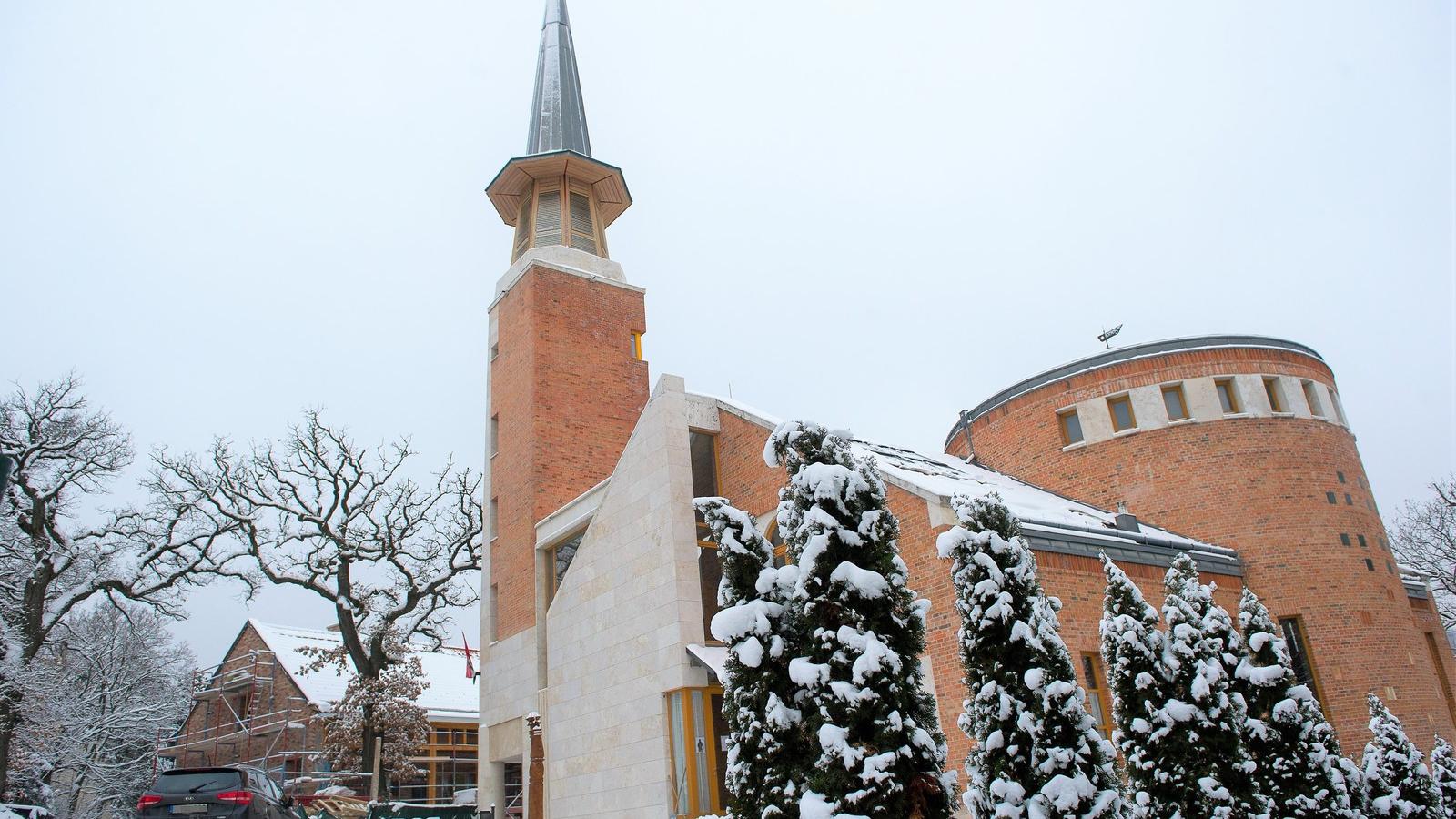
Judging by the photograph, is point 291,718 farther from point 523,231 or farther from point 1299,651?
point 1299,651

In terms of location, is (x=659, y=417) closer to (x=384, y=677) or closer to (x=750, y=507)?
(x=750, y=507)

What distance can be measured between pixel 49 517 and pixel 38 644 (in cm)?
341

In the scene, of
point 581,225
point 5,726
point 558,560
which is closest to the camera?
point 558,560

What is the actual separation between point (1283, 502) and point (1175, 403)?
3187mm

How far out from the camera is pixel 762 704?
950 cm

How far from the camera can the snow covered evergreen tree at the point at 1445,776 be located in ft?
50.6

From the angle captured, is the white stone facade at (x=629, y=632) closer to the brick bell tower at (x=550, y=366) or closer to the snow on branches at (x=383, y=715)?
the brick bell tower at (x=550, y=366)

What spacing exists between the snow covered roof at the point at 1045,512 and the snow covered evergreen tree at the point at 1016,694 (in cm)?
280

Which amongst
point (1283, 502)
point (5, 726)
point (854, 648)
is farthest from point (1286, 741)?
point (5, 726)

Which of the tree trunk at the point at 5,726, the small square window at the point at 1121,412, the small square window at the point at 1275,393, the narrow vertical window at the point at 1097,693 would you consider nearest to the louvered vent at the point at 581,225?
the small square window at the point at 1121,412

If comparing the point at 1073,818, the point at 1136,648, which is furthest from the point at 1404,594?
the point at 1073,818

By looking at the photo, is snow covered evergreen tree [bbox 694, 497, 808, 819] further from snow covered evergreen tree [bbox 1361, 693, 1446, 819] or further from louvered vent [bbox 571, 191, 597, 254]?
louvered vent [bbox 571, 191, 597, 254]

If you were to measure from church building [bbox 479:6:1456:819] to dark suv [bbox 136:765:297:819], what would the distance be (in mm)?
5842

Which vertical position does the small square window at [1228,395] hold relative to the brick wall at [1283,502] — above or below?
above
